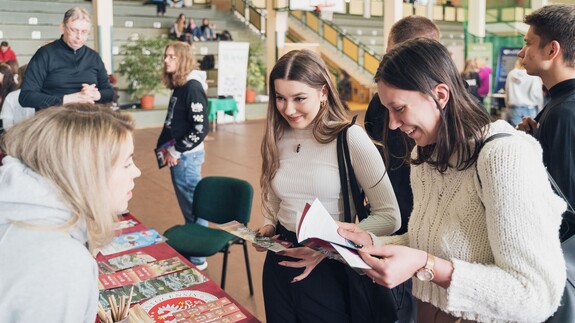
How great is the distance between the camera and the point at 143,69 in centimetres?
1161

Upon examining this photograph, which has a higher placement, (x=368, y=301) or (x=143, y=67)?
(x=143, y=67)

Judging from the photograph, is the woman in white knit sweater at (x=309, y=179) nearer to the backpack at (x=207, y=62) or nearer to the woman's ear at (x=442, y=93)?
the woman's ear at (x=442, y=93)

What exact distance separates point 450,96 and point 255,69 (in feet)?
39.9

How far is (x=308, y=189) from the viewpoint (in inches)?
74.7

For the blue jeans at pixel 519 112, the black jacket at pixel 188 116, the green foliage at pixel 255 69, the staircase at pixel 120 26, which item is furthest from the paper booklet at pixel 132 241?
the green foliage at pixel 255 69

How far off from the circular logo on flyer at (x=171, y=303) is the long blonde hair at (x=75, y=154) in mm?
614

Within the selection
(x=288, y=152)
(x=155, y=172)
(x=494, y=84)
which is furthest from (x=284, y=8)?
(x=288, y=152)

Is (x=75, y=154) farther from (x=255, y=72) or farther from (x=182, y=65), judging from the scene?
(x=255, y=72)

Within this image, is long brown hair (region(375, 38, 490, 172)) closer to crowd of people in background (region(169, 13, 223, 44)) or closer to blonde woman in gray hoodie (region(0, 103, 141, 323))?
blonde woman in gray hoodie (region(0, 103, 141, 323))

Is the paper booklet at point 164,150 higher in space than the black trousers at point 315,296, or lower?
higher

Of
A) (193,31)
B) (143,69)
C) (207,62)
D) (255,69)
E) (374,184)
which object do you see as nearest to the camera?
(374,184)

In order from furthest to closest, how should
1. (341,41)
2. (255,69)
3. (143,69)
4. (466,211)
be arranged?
(341,41)
(255,69)
(143,69)
(466,211)

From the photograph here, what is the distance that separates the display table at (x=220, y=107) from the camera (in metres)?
11.0

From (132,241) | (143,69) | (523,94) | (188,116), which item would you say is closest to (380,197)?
(132,241)
